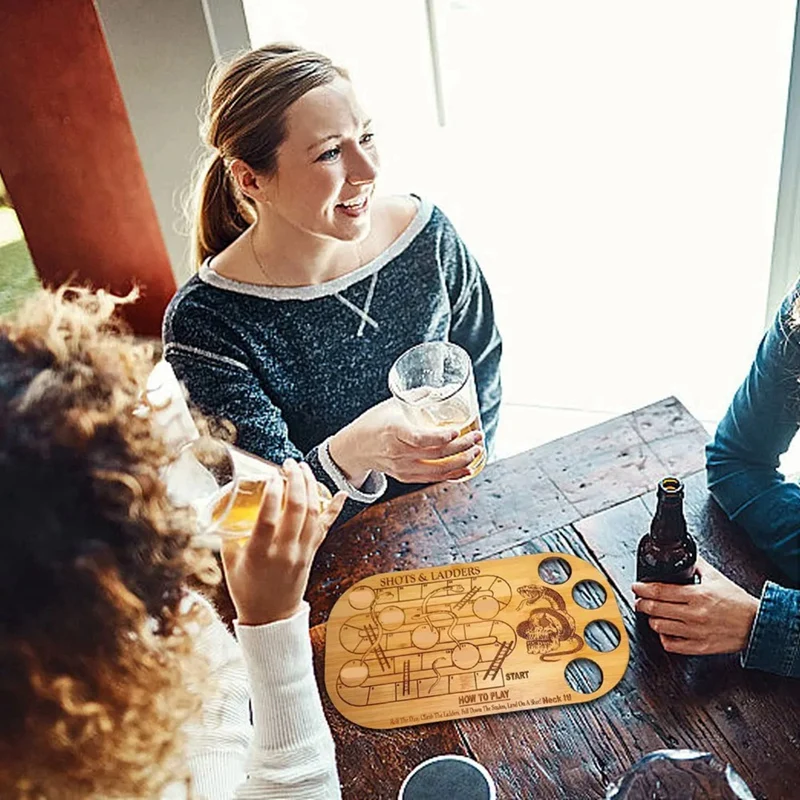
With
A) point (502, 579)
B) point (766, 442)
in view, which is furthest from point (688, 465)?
point (502, 579)

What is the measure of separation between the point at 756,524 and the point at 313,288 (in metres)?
0.78

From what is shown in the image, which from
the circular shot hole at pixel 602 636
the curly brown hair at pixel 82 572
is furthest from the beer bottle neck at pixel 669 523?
the curly brown hair at pixel 82 572

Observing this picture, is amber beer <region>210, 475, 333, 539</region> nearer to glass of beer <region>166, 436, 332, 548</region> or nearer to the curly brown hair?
glass of beer <region>166, 436, 332, 548</region>

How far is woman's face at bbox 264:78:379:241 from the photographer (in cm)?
142

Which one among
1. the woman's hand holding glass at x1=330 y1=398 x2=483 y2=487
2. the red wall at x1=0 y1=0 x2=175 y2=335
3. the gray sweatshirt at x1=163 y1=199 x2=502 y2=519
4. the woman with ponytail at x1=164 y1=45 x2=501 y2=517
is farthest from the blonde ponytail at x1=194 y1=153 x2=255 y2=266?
the red wall at x1=0 y1=0 x2=175 y2=335

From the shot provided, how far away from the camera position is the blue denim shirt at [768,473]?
40.5 inches

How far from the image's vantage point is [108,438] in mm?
726

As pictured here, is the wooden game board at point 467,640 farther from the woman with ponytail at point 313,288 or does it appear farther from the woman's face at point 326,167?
the woman's face at point 326,167

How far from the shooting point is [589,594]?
→ 1.13 metres

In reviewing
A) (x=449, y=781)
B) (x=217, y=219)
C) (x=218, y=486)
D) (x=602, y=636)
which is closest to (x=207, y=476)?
(x=218, y=486)

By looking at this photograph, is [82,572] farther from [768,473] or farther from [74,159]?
[74,159]

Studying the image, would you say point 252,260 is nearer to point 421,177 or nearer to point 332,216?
point 332,216

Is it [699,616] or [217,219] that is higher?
[217,219]

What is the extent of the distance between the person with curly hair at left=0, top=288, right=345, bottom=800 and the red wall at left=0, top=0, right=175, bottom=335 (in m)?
1.86
